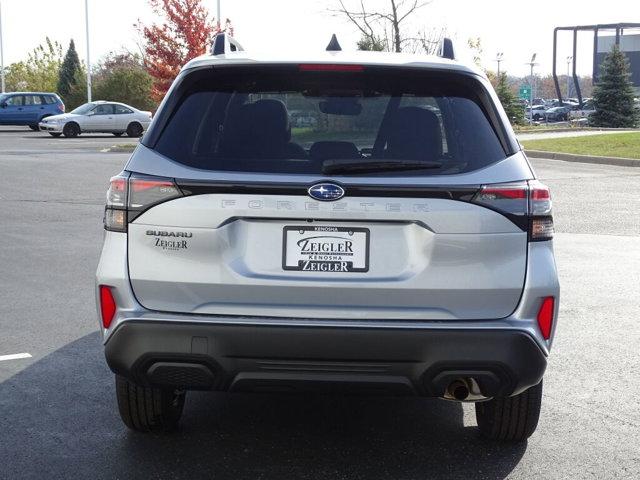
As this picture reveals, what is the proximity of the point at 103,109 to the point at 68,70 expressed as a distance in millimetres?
38002

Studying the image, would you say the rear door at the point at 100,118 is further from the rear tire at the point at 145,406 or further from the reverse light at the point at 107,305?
the reverse light at the point at 107,305

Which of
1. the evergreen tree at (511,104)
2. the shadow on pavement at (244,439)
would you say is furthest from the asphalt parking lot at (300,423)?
the evergreen tree at (511,104)

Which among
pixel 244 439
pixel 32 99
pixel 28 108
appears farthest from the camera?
pixel 32 99

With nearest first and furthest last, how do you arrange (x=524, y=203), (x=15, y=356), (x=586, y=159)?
1. (x=524, y=203)
2. (x=15, y=356)
3. (x=586, y=159)

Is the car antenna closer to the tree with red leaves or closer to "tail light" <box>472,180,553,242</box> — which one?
"tail light" <box>472,180,553,242</box>

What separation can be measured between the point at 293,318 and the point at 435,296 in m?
0.55

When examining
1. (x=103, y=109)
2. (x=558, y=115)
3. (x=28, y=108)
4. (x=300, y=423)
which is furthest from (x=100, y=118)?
(x=300, y=423)

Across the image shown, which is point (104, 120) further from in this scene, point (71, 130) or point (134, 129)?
point (71, 130)

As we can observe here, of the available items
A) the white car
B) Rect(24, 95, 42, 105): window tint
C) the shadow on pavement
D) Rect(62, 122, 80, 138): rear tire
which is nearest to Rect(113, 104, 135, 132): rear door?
the white car

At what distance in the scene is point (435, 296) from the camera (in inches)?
150

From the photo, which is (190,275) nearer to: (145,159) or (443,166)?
(145,159)

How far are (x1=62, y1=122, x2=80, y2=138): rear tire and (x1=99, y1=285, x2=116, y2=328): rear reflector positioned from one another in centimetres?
3707

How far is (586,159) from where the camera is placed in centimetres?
2478

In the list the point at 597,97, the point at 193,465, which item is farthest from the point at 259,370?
the point at 597,97
